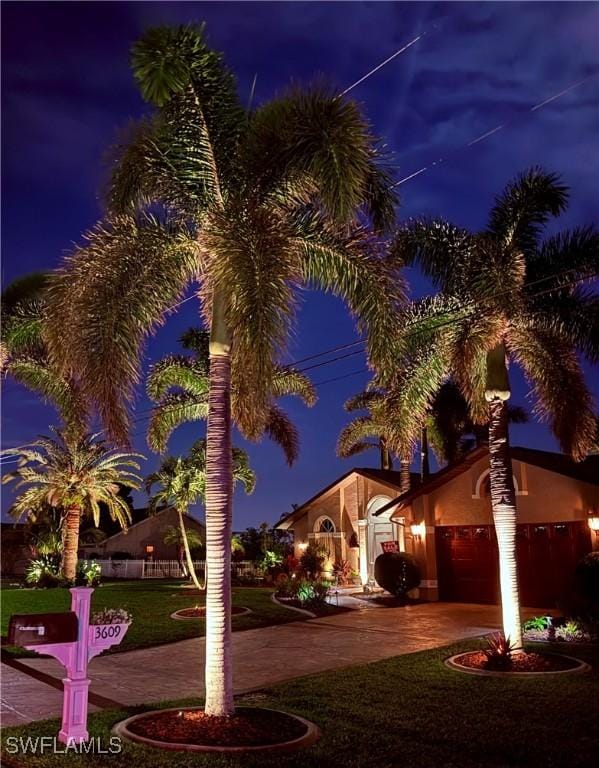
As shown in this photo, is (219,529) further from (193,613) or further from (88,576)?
(88,576)

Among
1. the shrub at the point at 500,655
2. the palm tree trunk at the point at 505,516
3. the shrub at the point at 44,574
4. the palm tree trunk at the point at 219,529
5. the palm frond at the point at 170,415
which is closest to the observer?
the palm tree trunk at the point at 219,529

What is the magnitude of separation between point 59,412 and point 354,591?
12.7 m

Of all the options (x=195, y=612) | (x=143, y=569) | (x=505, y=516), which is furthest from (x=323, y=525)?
(x=505, y=516)

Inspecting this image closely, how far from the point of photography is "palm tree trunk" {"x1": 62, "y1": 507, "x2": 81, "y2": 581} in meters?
28.3

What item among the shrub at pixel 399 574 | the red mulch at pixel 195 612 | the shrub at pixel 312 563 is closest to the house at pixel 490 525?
the shrub at pixel 399 574

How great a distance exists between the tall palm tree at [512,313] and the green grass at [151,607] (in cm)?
726

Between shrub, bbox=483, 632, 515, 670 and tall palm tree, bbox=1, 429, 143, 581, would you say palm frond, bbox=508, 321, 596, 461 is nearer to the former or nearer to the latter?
shrub, bbox=483, 632, 515, 670

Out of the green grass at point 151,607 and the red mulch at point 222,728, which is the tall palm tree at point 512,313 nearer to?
the red mulch at point 222,728

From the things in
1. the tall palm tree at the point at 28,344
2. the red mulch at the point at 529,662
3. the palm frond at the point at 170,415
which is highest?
the tall palm tree at the point at 28,344

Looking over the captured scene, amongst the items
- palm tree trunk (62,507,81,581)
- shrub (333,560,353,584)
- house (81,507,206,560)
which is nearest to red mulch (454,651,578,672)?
shrub (333,560,353,584)

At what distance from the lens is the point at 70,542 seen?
28.4 meters

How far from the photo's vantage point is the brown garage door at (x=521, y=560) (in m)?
18.7

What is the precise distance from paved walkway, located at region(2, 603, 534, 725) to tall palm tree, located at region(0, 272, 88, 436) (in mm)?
5753

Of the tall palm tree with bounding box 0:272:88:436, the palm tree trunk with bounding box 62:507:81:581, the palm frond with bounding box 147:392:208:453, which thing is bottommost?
the palm tree trunk with bounding box 62:507:81:581
